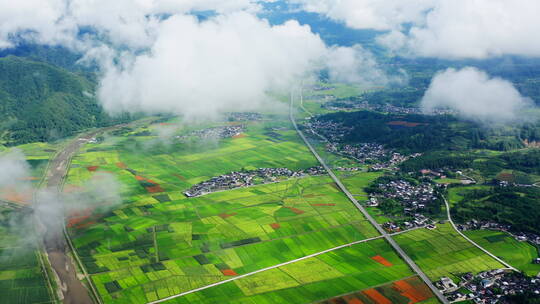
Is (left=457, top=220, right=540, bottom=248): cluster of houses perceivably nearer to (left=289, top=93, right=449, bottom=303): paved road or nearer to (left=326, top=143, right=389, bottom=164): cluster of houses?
(left=289, top=93, right=449, bottom=303): paved road

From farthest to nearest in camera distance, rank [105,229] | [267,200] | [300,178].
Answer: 1. [300,178]
2. [267,200]
3. [105,229]

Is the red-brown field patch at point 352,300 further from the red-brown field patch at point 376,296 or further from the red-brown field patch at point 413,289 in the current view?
the red-brown field patch at point 413,289

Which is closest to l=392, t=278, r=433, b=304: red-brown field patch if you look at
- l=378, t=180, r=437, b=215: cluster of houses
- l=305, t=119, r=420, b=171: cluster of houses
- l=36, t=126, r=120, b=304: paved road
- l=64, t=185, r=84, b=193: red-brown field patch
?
l=378, t=180, r=437, b=215: cluster of houses

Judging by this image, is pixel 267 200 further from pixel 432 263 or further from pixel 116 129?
pixel 116 129

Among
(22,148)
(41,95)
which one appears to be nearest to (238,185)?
(22,148)

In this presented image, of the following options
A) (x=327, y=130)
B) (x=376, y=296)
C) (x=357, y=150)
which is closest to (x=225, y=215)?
(x=376, y=296)
